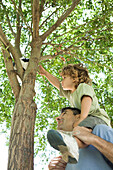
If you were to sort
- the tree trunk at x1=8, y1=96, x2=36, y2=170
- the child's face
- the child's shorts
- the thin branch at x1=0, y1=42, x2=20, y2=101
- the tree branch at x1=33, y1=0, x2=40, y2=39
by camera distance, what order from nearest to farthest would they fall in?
the child's shorts, the tree trunk at x1=8, y1=96, x2=36, y2=170, the child's face, the thin branch at x1=0, y1=42, x2=20, y2=101, the tree branch at x1=33, y1=0, x2=40, y2=39

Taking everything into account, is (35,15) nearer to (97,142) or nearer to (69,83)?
(69,83)

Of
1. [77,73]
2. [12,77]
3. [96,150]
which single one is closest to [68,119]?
[96,150]

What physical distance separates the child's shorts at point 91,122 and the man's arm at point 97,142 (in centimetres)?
21

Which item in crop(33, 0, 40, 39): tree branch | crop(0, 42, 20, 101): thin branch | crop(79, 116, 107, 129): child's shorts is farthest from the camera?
crop(33, 0, 40, 39): tree branch

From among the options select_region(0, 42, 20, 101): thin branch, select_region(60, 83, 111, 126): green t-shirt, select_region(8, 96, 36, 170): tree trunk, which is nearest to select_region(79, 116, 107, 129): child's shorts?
select_region(60, 83, 111, 126): green t-shirt

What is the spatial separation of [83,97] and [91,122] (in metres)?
0.44

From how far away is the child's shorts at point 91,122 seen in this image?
7.41ft

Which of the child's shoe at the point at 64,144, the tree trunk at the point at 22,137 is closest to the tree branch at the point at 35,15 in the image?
the tree trunk at the point at 22,137

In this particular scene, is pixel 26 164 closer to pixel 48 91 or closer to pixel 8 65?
pixel 8 65

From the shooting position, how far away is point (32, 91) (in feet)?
11.5

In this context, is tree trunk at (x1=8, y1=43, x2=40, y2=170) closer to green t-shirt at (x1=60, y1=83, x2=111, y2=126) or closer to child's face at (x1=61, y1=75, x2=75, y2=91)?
child's face at (x1=61, y1=75, x2=75, y2=91)

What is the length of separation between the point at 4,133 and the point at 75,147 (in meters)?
5.01

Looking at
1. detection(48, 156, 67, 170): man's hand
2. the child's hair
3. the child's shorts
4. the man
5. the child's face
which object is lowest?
detection(48, 156, 67, 170): man's hand

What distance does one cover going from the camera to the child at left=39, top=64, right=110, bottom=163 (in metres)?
2.41
